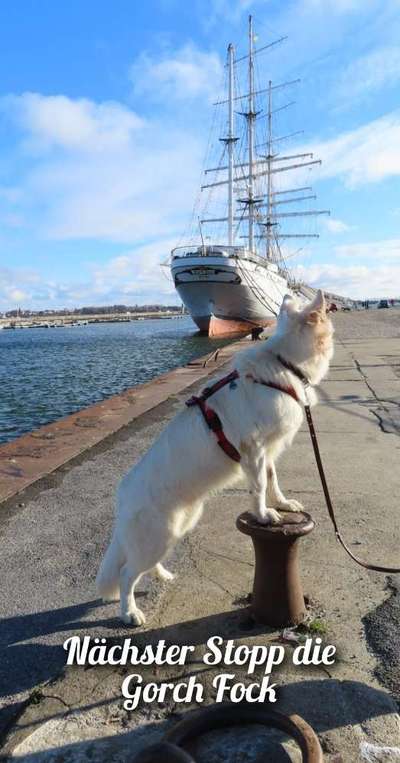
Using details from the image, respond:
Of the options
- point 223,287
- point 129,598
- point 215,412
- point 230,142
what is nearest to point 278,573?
point 129,598

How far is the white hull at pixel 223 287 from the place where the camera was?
45156 millimetres

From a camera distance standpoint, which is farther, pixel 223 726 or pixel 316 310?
pixel 316 310

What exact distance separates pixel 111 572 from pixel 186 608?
56cm

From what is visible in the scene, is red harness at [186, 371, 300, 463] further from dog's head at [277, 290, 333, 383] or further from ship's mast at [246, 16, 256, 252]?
ship's mast at [246, 16, 256, 252]

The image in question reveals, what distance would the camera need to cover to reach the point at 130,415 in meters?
9.24

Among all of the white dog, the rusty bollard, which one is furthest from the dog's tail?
the rusty bollard

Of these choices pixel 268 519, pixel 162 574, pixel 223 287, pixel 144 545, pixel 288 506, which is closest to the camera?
pixel 144 545

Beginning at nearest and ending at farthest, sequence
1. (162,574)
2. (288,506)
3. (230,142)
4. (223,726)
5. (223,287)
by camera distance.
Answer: (223,726)
(288,506)
(162,574)
(223,287)
(230,142)

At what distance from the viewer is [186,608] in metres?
3.28

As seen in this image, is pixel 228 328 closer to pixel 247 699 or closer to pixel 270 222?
pixel 270 222

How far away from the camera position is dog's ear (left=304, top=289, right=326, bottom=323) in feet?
9.95

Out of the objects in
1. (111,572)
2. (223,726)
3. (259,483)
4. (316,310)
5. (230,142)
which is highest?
(230,142)

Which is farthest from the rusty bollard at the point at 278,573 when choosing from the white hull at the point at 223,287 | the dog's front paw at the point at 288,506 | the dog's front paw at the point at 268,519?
the white hull at the point at 223,287

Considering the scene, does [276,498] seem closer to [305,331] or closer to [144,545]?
[144,545]
